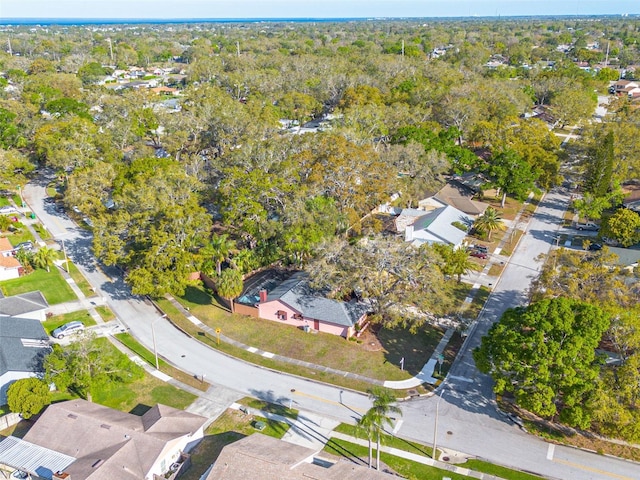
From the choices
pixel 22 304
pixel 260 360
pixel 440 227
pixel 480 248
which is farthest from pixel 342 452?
pixel 440 227

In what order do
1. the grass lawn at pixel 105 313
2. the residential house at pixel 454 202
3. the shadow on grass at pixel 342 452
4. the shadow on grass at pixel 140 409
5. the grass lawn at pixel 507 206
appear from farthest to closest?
1. the grass lawn at pixel 507 206
2. the residential house at pixel 454 202
3. the grass lawn at pixel 105 313
4. the shadow on grass at pixel 140 409
5. the shadow on grass at pixel 342 452

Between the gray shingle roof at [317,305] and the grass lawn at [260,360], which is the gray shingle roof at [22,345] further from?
the gray shingle roof at [317,305]

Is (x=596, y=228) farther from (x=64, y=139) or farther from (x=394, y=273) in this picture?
(x=64, y=139)

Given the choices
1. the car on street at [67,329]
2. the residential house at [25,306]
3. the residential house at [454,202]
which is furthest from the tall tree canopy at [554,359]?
the residential house at [25,306]

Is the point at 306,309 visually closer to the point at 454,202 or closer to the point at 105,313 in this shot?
the point at 105,313

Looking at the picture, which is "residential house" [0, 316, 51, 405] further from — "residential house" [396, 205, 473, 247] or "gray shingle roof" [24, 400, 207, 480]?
"residential house" [396, 205, 473, 247]

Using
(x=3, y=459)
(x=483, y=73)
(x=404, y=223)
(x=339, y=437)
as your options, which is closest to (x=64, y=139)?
(x=404, y=223)
